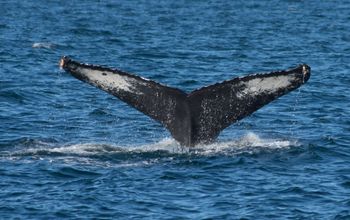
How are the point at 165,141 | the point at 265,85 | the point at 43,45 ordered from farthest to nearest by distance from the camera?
the point at 43,45 < the point at 165,141 < the point at 265,85

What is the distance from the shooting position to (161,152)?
18.9m

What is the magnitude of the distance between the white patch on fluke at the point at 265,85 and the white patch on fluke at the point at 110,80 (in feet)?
5.82

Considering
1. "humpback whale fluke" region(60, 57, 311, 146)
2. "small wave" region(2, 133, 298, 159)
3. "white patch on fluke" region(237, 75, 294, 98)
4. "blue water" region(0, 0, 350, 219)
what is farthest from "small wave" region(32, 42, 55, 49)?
"white patch on fluke" region(237, 75, 294, 98)

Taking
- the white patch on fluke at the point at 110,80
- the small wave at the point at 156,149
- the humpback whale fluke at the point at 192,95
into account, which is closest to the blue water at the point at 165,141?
the small wave at the point at 156,149

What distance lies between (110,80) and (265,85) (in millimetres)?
2509

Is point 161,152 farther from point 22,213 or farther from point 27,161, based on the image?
point 22,213

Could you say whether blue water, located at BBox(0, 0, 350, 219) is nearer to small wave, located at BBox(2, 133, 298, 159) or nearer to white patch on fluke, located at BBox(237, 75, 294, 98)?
small wave, located at BBox(2, 133, 298, 159)

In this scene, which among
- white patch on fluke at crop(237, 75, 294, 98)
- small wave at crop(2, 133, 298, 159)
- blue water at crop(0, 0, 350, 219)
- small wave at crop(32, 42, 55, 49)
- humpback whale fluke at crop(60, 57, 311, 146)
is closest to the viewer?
blue water at crop(0, 0, 350, 219)

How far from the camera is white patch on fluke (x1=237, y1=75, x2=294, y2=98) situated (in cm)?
1681

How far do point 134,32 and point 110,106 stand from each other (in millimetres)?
21460

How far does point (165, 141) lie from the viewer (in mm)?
20016

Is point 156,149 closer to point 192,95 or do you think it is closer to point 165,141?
point 165,141

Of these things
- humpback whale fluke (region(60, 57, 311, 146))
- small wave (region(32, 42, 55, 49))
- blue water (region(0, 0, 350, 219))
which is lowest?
blue water (region(0, 0, 350, 219))

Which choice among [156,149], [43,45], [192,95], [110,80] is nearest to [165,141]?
[156,149]
